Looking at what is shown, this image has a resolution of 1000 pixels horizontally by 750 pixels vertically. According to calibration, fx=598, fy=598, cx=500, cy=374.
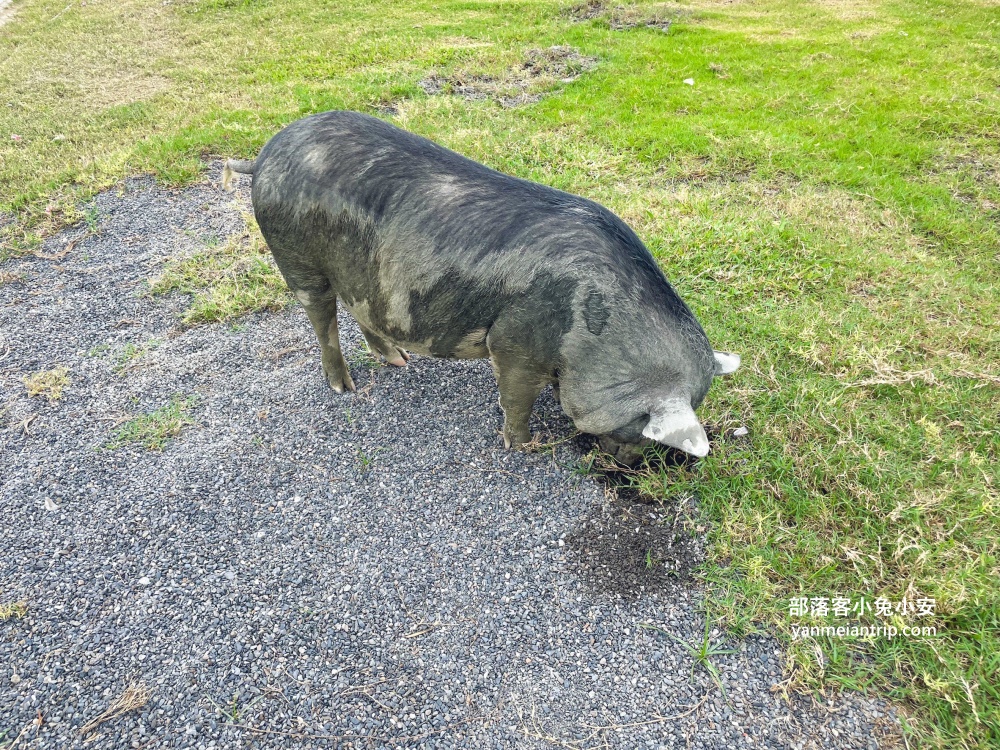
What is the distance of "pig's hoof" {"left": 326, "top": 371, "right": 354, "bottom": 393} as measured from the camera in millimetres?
4684

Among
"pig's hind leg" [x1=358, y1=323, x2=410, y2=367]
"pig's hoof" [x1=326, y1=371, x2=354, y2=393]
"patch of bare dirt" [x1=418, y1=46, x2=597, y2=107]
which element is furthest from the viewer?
"patch of bare dirt" [x1=418, y1=46, x2=597, y2=107]

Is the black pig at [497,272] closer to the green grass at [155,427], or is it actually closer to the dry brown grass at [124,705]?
the green grass at [155,427]

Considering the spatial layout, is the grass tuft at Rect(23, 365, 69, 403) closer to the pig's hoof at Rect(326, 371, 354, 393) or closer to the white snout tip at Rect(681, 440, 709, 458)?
the pig's hoof at Rect(326, 371, 354, 393)

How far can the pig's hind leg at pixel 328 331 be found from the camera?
4.27 meters

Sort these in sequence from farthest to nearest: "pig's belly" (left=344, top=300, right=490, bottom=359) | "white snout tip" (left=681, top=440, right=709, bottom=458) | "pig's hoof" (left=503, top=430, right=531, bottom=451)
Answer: "pig's hoof" (left=503, top=430, right=531, bottom=451), "pig's belly" (left=344, top=300, right=490, bottom=359), "white snout tip" (left=681, top=440, right=709, bottom=458)

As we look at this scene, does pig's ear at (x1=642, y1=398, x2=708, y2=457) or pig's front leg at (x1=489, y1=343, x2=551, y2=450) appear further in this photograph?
pig's front leg at (x1=489, y1=343, x2=551, y2=450)

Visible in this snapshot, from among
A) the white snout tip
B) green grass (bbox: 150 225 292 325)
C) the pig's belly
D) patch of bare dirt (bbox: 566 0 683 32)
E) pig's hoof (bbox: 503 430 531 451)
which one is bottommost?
pig's hoof (bbox: 503 430 531 451)

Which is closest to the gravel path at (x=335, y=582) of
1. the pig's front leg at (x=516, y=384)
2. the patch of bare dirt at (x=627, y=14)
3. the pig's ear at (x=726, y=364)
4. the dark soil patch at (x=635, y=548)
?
the dark soil patch at (x=635, y=548)

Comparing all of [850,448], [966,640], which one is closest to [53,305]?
[850,448]

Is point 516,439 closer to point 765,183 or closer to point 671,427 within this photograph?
point 671,427

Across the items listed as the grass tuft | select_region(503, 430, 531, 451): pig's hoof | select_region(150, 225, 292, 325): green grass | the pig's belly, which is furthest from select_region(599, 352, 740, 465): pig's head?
the grass tuft

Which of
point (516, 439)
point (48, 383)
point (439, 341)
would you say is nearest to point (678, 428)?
point (516, 439)

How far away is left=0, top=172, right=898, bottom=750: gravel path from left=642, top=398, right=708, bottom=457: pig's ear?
0.71 m

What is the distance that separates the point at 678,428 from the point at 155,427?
3.75 m
